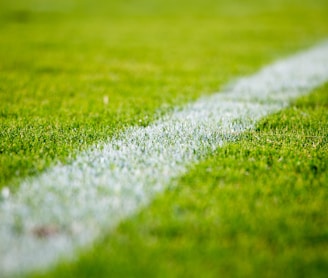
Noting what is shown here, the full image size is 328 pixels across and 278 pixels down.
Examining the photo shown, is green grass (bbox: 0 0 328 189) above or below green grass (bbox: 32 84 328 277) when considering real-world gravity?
above

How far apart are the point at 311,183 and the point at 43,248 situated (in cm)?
197

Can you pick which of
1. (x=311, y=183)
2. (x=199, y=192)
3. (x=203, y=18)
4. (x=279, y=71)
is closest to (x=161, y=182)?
(x=199, y=192)

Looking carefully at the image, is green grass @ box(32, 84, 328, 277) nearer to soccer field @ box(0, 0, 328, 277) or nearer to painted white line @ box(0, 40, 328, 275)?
soccer field @ box(0, 0, 328, 277)

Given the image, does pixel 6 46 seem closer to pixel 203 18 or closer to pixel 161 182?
pixel 161 182

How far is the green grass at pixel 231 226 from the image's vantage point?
2160 millimetres

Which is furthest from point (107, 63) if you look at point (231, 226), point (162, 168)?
point (231, 226)

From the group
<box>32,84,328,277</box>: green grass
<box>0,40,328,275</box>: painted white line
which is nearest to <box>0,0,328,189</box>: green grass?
<box>0,40,328,275</box>: painted white line

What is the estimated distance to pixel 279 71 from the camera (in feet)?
25.1

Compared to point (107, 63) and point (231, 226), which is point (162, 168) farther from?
point (107, 63)

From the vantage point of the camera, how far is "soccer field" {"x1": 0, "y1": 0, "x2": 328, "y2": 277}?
2256 mm

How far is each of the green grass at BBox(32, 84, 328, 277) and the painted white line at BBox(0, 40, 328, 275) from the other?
6.2 inches

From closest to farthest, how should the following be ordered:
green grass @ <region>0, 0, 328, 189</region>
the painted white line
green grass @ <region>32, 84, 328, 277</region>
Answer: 1. green grass @ <region>32, 84, 328, 277</region>
2. the painted white line
3. green grass @ <region>0, 0, 328, 189</region>

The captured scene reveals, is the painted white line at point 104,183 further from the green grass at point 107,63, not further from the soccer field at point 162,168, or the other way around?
the green grass at point 107,63

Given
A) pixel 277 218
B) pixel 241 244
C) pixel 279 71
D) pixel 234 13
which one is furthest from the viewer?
pixel 234 13
